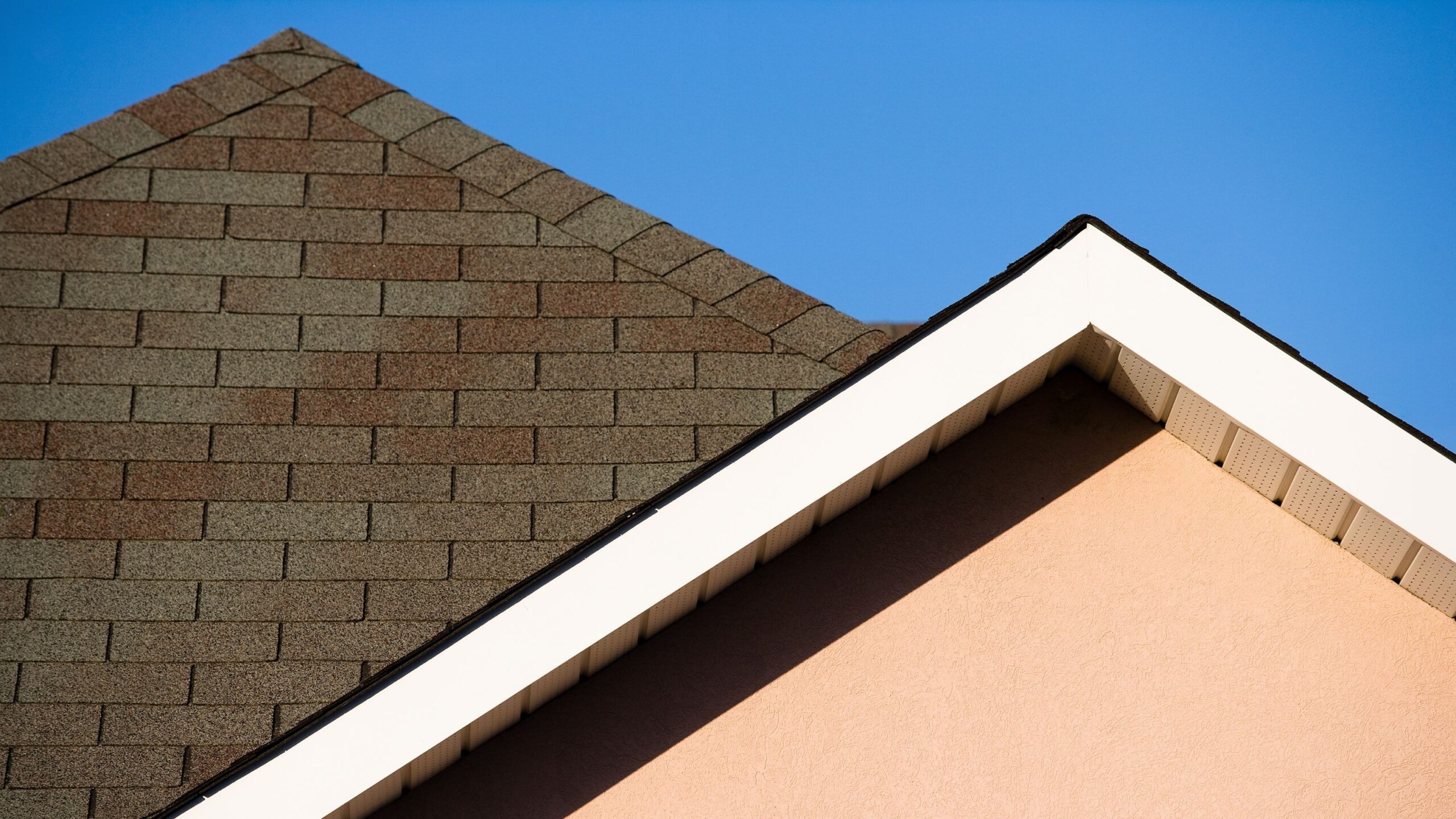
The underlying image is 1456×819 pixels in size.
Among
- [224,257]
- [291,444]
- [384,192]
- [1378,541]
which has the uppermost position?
[384,192]

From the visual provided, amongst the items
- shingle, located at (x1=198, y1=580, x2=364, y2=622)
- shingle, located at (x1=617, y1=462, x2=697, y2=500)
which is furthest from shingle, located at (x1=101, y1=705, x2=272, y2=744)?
shingle, located at (x1=617, y1=462, x2=697, y2=500)

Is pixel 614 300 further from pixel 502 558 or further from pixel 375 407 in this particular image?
pixel 502 558

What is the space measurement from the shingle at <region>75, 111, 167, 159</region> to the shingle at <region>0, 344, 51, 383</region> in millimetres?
1184

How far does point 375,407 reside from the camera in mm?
6242

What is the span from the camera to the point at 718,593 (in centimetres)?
441

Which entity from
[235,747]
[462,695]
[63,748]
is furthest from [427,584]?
[462,695]

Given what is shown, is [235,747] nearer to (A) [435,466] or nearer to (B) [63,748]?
(B) [63,748]

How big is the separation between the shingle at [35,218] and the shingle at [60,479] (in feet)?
4.22

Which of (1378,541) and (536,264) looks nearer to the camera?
(1378,541)

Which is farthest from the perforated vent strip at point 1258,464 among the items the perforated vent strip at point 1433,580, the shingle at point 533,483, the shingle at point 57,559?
the shingle at point 57,559

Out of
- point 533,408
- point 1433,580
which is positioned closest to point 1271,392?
point 1433,580

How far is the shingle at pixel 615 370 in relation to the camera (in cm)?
636

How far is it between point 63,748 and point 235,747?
635 mm

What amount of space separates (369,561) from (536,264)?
1.73 m
